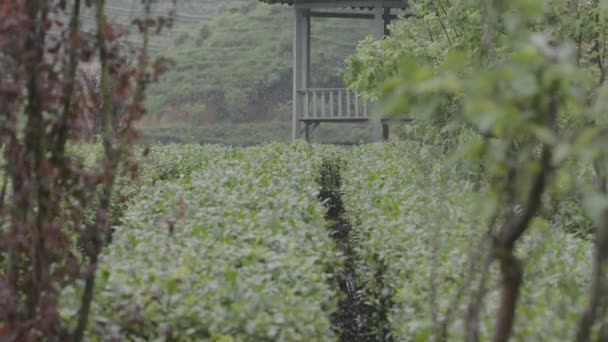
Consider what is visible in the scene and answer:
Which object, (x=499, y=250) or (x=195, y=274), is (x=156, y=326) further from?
(x=499, y=250)

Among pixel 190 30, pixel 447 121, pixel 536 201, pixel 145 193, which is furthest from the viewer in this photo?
pixel 190 30

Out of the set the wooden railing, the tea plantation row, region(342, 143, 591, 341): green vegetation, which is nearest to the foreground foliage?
the tea plantation row

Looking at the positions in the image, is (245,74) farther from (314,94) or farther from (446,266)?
(446,266)

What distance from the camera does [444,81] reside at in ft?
7.88

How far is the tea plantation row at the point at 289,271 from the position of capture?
147 inches

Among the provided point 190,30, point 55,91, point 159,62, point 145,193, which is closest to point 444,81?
point 159,62

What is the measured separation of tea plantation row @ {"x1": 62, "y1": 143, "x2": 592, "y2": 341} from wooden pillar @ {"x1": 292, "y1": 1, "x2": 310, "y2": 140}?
14161 millimetres

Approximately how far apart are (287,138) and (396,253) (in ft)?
140

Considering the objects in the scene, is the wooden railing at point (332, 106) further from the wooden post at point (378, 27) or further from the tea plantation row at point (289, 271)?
the tea plantation row at point (289, 271)

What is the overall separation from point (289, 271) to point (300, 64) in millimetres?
17495

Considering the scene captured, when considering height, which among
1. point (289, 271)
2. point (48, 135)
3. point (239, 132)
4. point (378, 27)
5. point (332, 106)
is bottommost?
point (239, 132)

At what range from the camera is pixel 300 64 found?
21641 mm

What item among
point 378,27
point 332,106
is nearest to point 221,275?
point 378,27

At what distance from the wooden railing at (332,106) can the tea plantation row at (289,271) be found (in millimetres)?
13875
